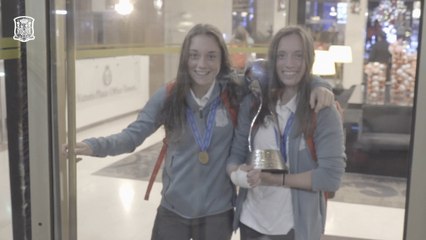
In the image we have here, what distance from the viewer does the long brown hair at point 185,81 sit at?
1974mm

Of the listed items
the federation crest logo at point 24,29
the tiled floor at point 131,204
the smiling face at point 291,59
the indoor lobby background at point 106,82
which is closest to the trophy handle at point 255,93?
the smiling face at point 291,59

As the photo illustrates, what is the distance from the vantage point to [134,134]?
2047mm

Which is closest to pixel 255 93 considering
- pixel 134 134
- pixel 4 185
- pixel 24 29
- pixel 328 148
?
pixel 328 148

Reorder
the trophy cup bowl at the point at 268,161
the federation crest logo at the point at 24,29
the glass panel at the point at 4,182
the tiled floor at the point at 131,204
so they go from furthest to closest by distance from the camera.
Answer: the tiled floor at the point at 131,204
the glass panel at the point at 4,182
the federation crest logo at the point at 24,29
the trophy cup bowl at the point at 268,161

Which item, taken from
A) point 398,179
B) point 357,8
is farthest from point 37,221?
point 357,8

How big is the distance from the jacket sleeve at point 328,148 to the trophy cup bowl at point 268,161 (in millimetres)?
117

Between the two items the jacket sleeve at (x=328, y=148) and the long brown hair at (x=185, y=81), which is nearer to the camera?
the jacket sleeve at (x=328, y=148)

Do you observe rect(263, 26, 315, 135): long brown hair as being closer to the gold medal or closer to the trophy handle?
the trophy handle

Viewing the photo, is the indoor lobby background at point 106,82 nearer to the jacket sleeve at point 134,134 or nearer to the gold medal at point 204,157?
the jacket sleeve at point 134,134

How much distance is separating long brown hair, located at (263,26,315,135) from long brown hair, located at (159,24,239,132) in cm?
15

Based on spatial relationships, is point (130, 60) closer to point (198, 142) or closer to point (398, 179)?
point (198, 142)

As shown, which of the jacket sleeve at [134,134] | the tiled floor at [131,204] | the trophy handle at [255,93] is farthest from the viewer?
the tiled floor at [131,204]

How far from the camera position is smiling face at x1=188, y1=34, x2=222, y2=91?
1.95 m

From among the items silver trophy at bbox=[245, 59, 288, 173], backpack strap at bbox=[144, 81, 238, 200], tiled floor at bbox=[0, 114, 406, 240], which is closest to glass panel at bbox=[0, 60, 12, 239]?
tiled floor at bbox=[0, 114, 406, 240]
